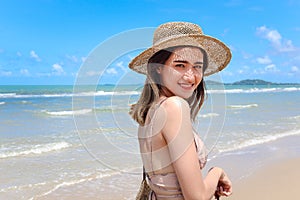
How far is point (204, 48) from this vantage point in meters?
1.92

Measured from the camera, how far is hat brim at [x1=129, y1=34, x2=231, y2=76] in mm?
1770

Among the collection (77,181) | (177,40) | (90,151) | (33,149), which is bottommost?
(33,149)

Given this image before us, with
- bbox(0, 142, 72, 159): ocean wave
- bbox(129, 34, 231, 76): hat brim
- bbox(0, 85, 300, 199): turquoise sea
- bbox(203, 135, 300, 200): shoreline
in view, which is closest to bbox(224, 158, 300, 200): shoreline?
bbox(203, 135, 300, 200): shoreline

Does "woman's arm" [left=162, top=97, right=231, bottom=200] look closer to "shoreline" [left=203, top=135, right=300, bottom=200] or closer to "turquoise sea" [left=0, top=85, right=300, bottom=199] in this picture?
"turquoise sea" [left=0, top=85, right=300, bottom=199]

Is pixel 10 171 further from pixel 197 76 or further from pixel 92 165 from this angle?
pixel 197 76

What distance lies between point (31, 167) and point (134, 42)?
5367mm

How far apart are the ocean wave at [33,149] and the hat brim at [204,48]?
20.5 feet

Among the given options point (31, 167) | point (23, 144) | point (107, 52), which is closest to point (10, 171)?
point (31, 167)

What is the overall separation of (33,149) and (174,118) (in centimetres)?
716

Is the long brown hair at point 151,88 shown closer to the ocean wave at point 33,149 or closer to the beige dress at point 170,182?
the beige dress at point 170,182

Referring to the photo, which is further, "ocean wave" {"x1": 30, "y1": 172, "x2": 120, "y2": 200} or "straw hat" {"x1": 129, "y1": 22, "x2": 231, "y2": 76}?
"ocean wave" {"x1": 30, "y1": 172, "x2": 120, "y2": 200}

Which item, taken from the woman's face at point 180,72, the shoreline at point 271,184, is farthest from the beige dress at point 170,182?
the shoreline at point 271,184

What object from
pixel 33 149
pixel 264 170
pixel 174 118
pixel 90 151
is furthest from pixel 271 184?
pixel 33 149

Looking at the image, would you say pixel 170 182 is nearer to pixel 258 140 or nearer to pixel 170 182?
pixel 170 182
